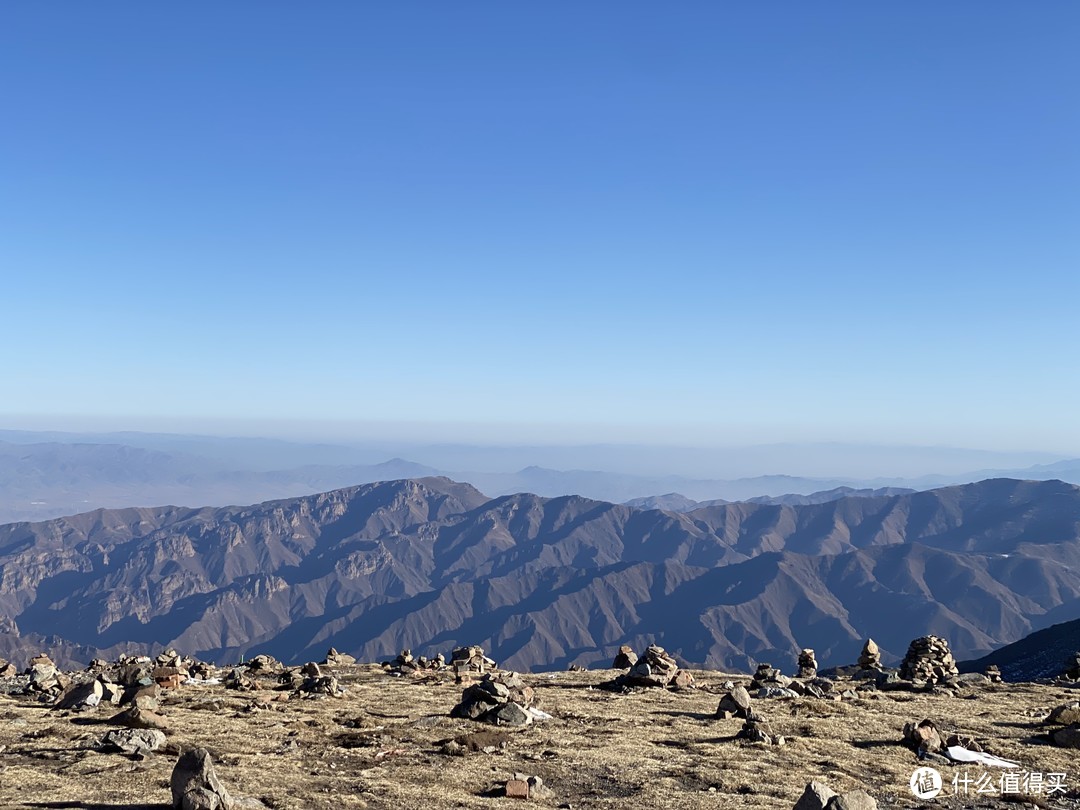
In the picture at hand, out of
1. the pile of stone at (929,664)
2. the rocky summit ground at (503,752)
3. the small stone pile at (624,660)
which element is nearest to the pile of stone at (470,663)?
the rocky summit ground at (503,752)

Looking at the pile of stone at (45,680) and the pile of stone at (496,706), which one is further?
the pile of stone at (45,680)

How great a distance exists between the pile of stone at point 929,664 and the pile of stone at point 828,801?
107ft

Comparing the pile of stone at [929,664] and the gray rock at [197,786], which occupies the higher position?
the gray rock at [197,786]

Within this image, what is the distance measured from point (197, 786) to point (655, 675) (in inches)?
1143

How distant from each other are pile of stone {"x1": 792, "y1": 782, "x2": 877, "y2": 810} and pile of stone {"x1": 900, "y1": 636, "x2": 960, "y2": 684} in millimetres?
32465

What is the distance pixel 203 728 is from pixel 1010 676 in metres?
85.2

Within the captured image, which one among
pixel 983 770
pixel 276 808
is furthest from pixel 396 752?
pixel 983 770

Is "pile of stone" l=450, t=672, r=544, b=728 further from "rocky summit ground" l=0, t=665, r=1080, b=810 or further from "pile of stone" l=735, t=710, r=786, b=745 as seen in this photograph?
"pile of stone" l=735, t=710, r=786, b=745

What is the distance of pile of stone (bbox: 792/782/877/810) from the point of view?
17.9m

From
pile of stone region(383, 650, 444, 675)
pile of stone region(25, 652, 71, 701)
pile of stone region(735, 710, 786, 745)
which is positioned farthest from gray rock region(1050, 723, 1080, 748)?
pile of stone region(25, 652, 71, 701)

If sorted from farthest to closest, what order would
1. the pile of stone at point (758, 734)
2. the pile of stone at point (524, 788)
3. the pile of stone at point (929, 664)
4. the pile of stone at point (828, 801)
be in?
1. the pile of stone at point (929, 664)
2. the pile of stone at point (758, 734)
3. the pile of stone at point (524, 788)
4. the pile of stone at point (828, 801)

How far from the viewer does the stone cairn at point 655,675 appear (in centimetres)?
4234

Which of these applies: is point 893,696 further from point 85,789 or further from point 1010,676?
point 1010,676

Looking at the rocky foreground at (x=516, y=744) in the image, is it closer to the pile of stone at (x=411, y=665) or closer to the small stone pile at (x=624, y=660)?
the pile of stone at (x=411, y=665)
